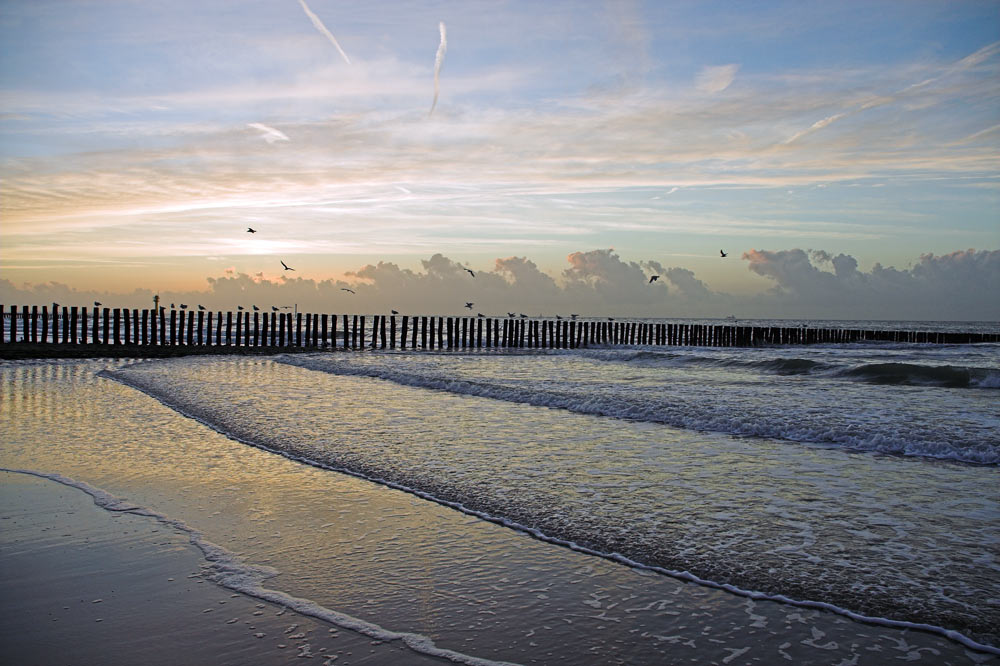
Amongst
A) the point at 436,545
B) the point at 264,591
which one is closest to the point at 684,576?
the point at 436,545

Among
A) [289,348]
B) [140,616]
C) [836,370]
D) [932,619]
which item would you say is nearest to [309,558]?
[140,616]

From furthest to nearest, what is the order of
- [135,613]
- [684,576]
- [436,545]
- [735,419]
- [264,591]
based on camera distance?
[735,419]
[436,545]
[684,576]
[264,591]
[135,613]

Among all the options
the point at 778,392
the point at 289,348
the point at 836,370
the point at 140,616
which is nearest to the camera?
the point at 140,616

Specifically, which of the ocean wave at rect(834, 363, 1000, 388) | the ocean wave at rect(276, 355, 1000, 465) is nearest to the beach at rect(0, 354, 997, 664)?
the ocean wave at rect(276, 355, 1000, 465)

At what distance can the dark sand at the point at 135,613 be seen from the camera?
2943mm

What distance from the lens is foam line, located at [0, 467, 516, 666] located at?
9.87 ft

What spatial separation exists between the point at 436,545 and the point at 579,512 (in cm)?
127

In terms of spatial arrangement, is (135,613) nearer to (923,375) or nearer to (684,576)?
(684,576)

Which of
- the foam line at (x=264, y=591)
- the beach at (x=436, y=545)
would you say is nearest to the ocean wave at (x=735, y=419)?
the beach at (x=436, y=545)

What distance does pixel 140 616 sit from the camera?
331 cm

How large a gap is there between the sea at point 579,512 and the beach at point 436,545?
0.9 inches

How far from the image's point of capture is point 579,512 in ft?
17.2

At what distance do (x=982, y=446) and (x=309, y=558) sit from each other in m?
7.75

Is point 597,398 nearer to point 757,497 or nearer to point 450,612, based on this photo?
point 757,497
